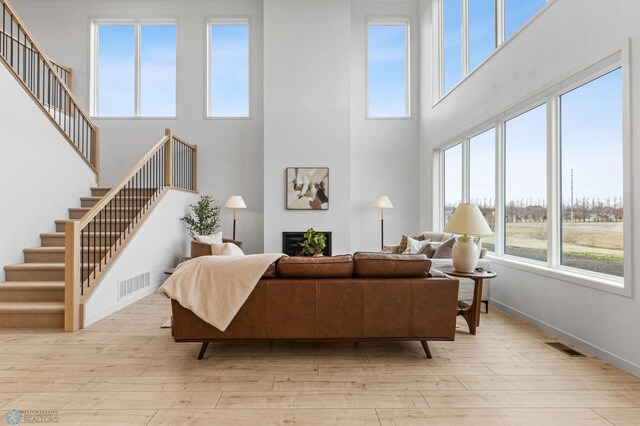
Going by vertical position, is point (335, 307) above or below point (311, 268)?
below

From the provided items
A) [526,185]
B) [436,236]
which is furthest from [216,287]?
[436,236]

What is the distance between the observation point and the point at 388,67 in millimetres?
8242

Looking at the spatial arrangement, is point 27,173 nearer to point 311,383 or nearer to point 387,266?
point 311,383

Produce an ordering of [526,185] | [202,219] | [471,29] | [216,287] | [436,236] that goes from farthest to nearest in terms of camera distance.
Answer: [202,219] < [436,236] < [471,29] < [526,185] < [216,287]

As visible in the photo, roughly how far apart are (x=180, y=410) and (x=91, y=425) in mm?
468

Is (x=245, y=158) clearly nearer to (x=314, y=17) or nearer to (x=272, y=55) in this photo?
(x=272, y=55)

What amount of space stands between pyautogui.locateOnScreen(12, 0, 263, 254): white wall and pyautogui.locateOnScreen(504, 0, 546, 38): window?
193 inches

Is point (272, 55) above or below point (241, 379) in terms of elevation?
above

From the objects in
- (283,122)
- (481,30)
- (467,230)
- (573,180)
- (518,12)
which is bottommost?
(467,230)

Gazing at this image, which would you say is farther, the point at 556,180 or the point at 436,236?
the point at 436,236

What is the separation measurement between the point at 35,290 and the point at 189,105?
4.89 m

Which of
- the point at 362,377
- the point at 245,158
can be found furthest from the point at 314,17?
the point at 362,377

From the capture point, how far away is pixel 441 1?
22.8 ft

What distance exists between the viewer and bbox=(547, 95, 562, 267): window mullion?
12.7 ft
